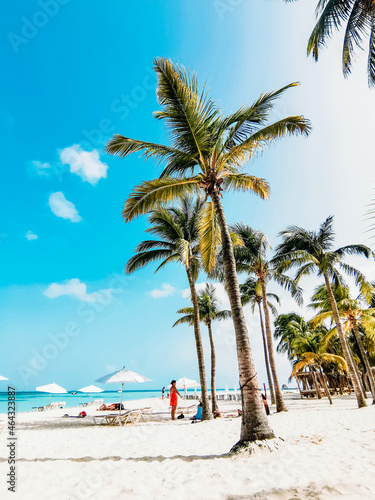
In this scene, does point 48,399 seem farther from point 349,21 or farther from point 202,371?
point 349,21

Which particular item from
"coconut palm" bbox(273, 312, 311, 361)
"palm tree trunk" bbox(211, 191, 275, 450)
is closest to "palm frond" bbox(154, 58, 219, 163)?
"palm tree trunk" bbox(211, 191, 275, 450)

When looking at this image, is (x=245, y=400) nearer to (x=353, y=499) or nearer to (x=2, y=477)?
(x=353, y=499)

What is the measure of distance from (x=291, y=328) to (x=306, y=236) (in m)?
16.0

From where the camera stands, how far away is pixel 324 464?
13.0 ft

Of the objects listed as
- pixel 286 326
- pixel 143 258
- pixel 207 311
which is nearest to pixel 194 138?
pixel 143 258

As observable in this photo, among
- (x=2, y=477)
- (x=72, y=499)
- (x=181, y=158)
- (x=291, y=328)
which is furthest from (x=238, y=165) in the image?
(x=291, y=328)

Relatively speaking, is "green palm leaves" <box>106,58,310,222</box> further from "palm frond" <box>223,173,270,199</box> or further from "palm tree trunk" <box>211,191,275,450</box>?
"palm tree trunk" <box>211,191,275,450</box>

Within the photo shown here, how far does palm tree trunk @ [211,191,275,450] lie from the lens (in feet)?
16.6

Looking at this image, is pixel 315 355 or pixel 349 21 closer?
pixel 349 21

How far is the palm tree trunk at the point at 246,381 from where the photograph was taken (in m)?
5.06

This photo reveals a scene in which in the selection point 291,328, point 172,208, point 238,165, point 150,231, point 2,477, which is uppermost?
point 172,208

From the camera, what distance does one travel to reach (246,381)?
214 inches

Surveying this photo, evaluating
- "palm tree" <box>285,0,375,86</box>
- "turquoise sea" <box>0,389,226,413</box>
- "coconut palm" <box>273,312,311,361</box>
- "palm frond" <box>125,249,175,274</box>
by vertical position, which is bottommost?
"turquoise sea" <box>0,389,226,413</box>

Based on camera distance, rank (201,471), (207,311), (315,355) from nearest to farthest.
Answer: (201,471), (315,355), (207,311)
